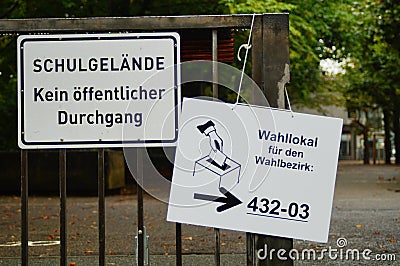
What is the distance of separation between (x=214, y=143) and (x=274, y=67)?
50 centimetres

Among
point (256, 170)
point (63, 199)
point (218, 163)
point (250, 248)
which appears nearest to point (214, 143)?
point (218, 163)

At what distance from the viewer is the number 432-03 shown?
12.4ft

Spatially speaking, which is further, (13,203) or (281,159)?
(13,203)

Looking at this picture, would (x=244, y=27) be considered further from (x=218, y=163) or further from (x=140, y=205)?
(x=140, y=205)

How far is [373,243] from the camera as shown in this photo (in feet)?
27.8

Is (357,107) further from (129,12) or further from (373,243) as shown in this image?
(373,243)

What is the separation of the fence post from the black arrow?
224mm

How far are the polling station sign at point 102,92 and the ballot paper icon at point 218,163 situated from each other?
22cm

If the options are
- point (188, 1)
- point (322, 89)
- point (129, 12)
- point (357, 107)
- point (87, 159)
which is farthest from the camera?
point (357, 107)

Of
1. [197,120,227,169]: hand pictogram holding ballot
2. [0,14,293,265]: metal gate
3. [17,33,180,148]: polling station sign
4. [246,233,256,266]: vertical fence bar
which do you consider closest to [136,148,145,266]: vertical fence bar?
[0,14,293,265]: metal gate

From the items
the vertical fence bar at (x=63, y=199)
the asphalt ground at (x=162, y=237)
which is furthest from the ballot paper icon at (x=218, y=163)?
the asphalt ground at (x=162, y=237)

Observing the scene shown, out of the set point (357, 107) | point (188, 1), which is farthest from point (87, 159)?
point (357, 107)

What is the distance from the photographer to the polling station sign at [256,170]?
3.76 meters

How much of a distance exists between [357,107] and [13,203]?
36.7 metres
